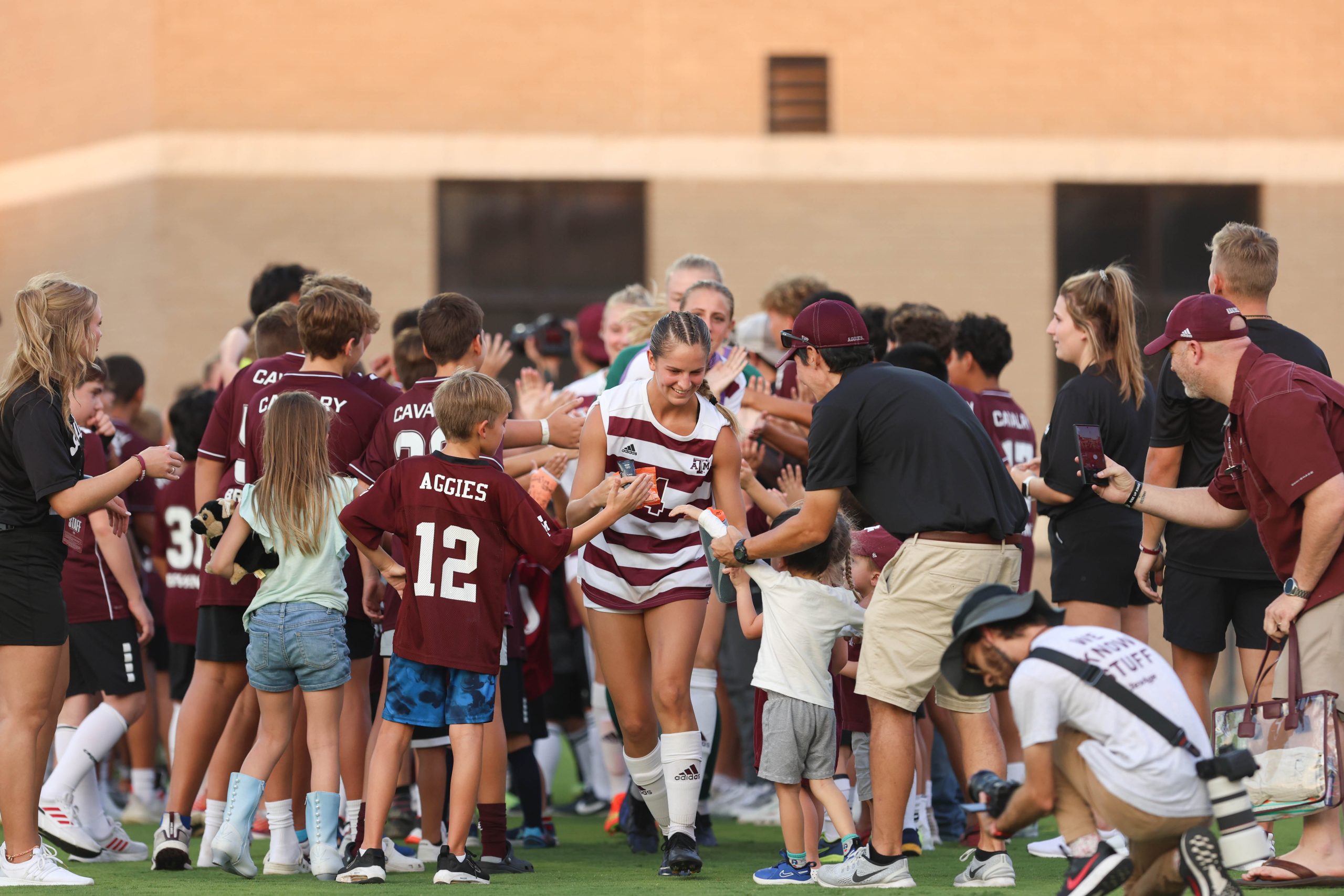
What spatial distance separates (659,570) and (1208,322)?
212cm

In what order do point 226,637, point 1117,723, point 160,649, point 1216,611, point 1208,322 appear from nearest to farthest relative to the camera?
point 1117,723
point 1208,322
point 1216,611
point 226,637
point 160,649

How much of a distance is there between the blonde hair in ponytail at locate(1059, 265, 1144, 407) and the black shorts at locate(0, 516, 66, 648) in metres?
3.93

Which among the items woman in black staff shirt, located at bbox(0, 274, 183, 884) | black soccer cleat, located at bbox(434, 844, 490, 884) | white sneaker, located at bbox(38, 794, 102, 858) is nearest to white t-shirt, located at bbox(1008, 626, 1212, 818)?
black soccer cleat, located at bbox(434, 844, 490, 884)

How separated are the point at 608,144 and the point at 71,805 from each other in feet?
27.1

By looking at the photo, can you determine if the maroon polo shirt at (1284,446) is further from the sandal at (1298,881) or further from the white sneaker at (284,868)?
the white sneaker at (284,868)

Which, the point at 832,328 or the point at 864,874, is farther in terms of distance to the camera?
the point at 832,328

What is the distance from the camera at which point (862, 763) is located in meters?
5.91

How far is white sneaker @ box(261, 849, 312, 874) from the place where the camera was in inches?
220

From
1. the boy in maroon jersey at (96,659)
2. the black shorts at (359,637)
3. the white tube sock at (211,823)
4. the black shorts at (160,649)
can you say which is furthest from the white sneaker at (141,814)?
the black shorts at (359,637)

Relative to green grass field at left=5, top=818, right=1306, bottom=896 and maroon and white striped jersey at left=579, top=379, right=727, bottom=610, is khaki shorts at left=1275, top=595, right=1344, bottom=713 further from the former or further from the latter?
maroon and white striped jersey at left=579, top=379, right=727, bottom=610

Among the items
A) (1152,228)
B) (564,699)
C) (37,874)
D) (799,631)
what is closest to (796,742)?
(799,631)

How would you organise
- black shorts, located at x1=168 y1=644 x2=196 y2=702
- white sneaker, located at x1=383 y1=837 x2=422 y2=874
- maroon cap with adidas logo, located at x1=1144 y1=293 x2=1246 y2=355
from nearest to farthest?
maroon cap with adidas logo, located at x1=1144 y1=293 x2=1246 y2=355 < white sneaker, located at x1=383 y1=837 x2=422 y2=874 < black shorts, located at x1=168 y1=644 x2=196 y2=702

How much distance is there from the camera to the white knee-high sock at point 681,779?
5.53 m

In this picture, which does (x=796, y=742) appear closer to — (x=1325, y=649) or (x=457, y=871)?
(x=457, y=871)
